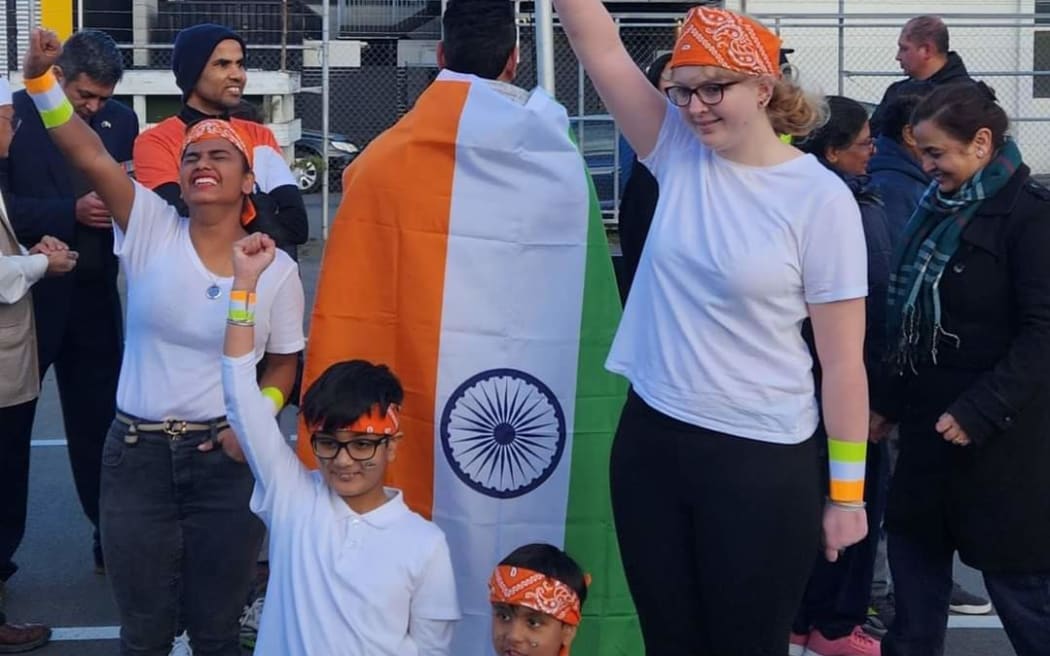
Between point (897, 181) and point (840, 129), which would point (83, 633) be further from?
point (897, 181)

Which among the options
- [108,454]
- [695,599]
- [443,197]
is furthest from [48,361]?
[695,599]

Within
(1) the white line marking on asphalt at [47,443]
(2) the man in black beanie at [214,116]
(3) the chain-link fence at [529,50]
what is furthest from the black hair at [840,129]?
(3) the chain-link fence at [529,50]

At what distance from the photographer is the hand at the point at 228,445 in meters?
3.42

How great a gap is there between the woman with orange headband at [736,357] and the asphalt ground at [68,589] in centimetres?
236

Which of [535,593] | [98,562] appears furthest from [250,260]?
[98,562]

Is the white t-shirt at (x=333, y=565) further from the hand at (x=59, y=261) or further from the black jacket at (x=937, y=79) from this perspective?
the black jacket at (x=937, y=79)

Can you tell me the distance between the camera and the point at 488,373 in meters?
3.62

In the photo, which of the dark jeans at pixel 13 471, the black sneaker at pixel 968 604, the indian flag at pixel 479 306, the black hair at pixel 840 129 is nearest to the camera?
the indian flag at pixel 479 306

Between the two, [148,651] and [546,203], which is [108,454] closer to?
[148,651]

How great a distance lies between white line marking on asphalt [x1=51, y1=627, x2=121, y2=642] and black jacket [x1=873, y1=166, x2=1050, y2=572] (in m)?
2.84

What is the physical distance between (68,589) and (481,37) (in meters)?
2.97

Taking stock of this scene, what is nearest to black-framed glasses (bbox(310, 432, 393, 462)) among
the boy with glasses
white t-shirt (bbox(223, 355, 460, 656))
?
the boy with glasses

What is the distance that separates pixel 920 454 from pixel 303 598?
1.72 m

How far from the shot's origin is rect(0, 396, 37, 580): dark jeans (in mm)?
5039
